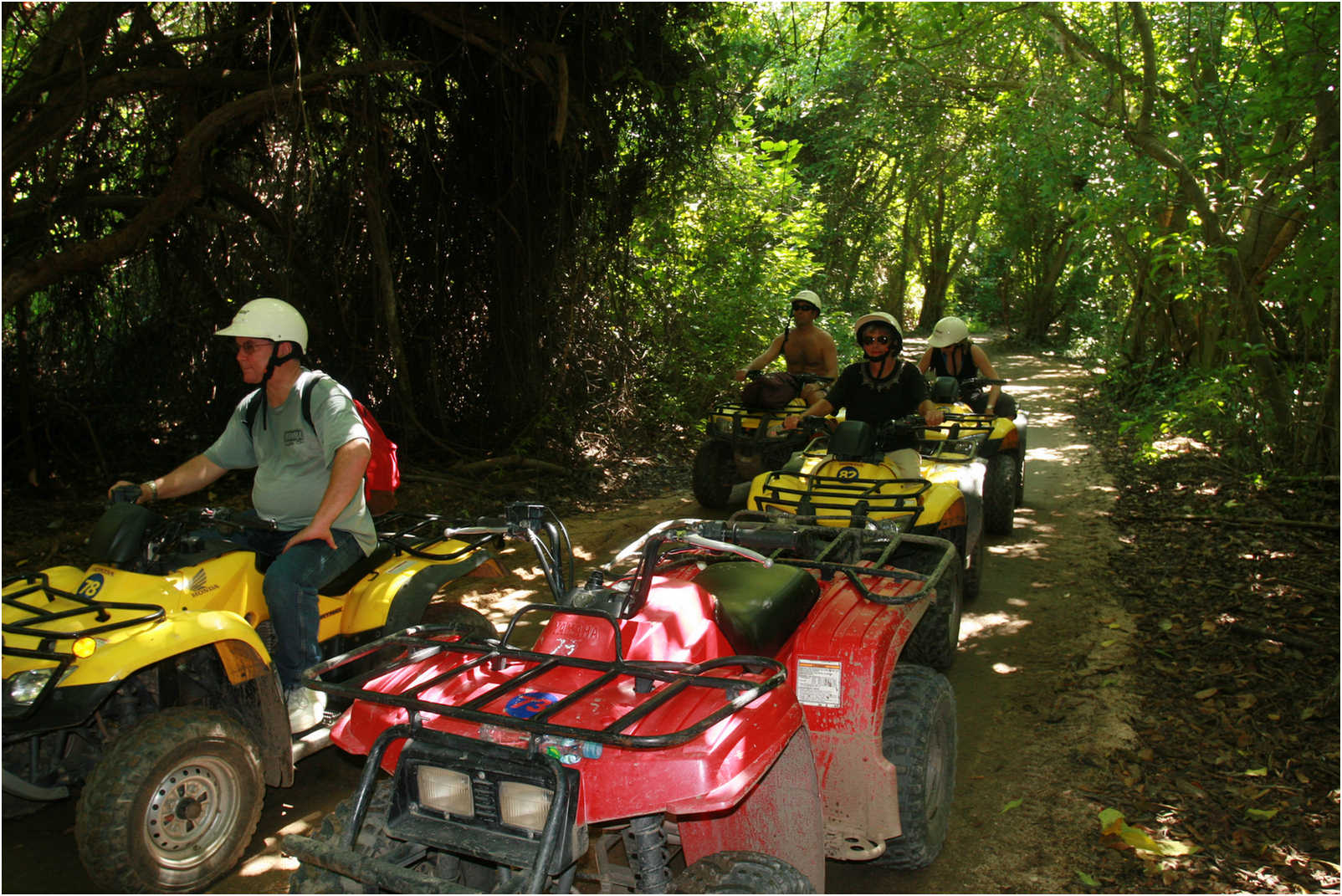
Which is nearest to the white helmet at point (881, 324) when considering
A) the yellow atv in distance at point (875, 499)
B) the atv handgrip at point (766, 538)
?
the yellow atv in distance at point (875, 499)

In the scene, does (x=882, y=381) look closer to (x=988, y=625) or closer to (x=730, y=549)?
(x=988, y=625)

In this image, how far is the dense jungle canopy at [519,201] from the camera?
6965mm

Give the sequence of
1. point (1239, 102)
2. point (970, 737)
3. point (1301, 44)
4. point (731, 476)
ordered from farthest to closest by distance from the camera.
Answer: point (731, 476), point (1239, 102), point (1301, 44), point (970, 737)

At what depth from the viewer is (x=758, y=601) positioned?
10.1ft

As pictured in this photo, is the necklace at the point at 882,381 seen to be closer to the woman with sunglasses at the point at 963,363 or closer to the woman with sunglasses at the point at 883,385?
the woman with sunglasses at the point at 883,385

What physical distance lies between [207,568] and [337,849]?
1863mm

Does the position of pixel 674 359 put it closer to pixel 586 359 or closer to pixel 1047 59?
pixel 586 359

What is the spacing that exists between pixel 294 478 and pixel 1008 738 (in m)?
3.31

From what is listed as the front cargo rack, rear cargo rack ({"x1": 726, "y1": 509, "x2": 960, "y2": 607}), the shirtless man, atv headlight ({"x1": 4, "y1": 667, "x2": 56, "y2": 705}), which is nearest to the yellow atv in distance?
the front cargo rack

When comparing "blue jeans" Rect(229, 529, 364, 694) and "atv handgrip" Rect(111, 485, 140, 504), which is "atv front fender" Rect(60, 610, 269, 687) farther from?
"atv handgrip" Rect(111, 485, 140, 504)

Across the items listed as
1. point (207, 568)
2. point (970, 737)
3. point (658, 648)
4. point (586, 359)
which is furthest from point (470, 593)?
point (586, 359)

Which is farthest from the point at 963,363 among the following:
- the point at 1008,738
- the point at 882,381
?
the point at 1008,738

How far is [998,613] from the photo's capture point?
6238 mm

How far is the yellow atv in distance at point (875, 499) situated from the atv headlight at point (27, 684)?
3.00 meters
